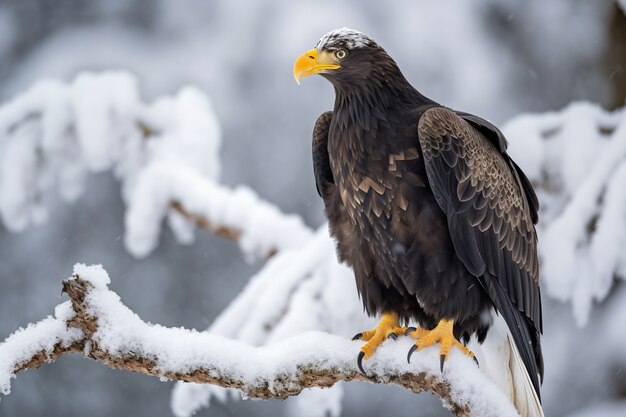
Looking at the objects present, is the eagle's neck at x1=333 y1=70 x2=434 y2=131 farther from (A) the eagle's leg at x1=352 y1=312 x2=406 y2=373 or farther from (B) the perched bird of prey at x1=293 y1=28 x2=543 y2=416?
(A) the eagle's leg at x1=352 y1=312 x2=406 y2=373

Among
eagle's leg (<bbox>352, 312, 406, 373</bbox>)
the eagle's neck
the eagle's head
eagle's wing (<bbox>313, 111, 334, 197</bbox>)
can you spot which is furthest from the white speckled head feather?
eagle's leg (<bbox>352, 312, 406, 373</bbox>)

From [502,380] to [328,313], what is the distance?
3.73 feet

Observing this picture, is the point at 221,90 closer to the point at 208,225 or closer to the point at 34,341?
the point at 208,225

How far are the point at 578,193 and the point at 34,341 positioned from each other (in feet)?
10.9

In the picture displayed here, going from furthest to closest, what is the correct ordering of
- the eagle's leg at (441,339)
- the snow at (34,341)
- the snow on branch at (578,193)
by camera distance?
the snow on branch at (578,193)
the eagle's leg at (441,339)
the snow at (34,341)

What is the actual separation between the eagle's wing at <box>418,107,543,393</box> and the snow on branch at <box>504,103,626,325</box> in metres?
0.82

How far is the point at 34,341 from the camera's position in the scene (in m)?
3.14

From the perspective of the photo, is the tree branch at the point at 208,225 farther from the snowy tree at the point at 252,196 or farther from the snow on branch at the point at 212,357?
the snow on branch at the point at 212,357

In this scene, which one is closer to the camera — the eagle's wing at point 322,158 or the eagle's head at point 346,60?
the eagle's head at point 346,60

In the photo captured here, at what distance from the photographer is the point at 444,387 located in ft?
11.4

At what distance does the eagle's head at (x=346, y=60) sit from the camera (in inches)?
168

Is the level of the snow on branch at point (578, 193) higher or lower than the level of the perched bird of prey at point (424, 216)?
higher

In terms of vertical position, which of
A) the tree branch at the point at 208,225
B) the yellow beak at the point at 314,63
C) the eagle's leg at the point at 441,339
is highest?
the tree branch at the point at 208,225

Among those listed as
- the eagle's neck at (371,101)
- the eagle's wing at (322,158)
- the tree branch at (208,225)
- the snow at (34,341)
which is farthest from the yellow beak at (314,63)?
the tree branch at (208,225)
